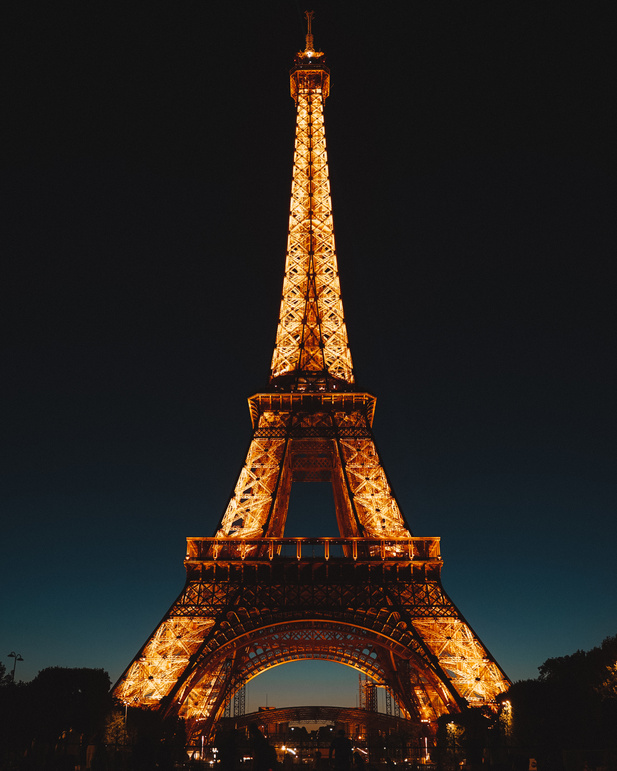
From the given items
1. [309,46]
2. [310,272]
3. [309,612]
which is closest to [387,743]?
[309,612]

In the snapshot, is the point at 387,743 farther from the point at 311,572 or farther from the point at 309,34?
the point at 309,34

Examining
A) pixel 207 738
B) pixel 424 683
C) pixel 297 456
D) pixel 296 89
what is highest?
pixel 296 89

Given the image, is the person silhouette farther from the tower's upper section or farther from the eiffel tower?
the tower's upper section

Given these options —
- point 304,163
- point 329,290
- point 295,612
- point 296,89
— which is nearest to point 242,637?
point 295,612

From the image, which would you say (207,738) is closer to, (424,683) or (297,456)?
(424,683)

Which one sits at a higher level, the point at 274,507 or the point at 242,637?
the point at 274,507

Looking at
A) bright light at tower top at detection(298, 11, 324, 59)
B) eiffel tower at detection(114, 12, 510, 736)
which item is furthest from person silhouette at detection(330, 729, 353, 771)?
bright light at tower top at detection(298, 11, 324, 59)

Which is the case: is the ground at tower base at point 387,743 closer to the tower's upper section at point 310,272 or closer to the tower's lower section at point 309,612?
the tower's lower section at point 309,612
